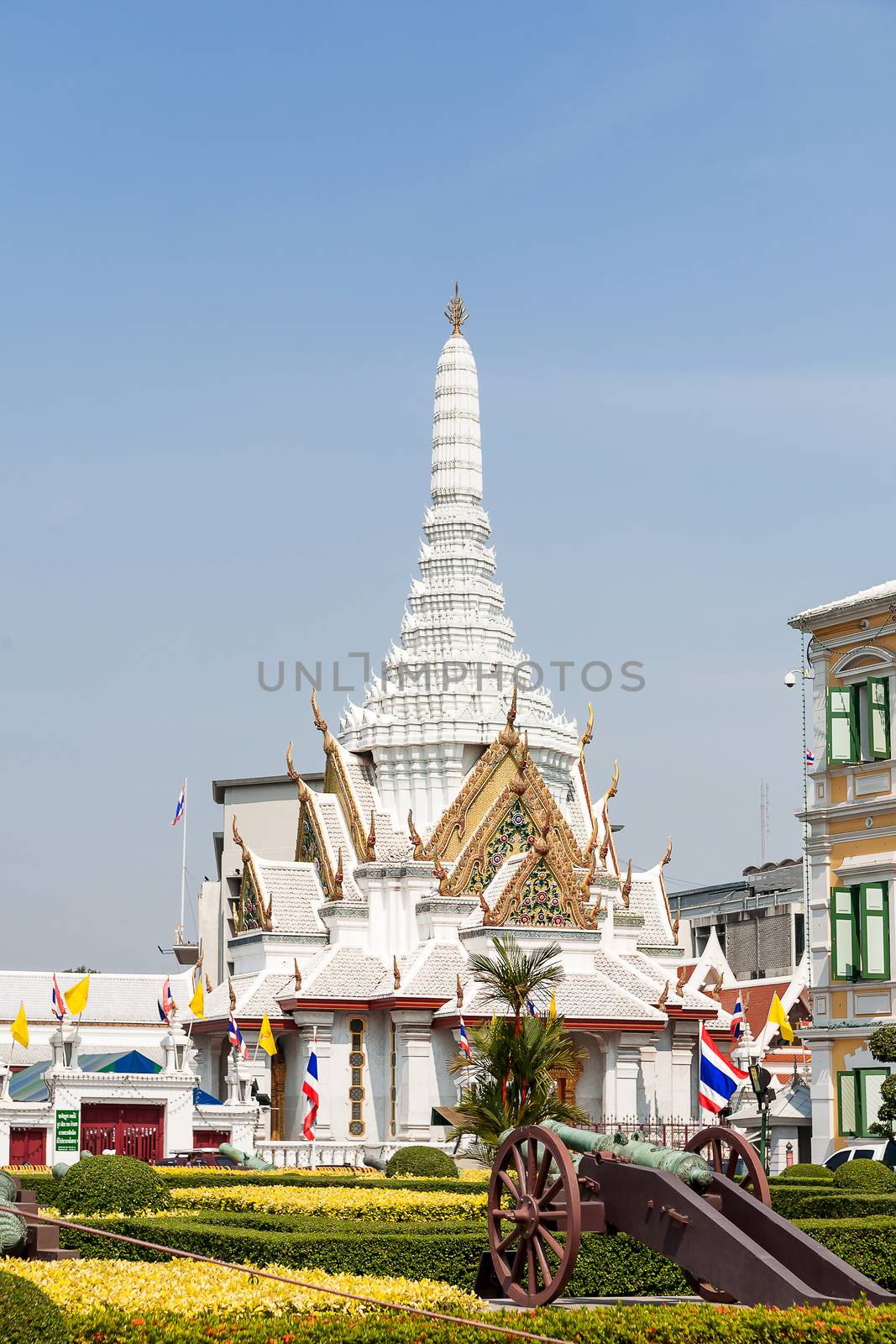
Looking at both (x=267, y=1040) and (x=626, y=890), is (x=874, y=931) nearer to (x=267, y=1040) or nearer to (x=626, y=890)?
(x=267, y=1040)

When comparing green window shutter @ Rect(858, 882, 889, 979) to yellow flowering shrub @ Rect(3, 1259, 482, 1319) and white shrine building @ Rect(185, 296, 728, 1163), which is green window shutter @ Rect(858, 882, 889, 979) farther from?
yellow flowering shrub @ Rect(3, 1259, 482, 1319)

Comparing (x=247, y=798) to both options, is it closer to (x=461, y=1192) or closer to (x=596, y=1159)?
(x=461, y=1192)

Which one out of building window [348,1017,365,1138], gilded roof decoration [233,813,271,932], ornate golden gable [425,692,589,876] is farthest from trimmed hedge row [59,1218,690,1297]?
gilded roof decoration [233,813,271,932]

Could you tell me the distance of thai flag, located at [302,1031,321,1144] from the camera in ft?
143

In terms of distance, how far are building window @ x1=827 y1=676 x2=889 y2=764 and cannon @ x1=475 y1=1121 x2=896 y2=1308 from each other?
17903 millimetres

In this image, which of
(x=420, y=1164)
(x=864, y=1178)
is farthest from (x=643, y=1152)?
(x=420, y=1164)

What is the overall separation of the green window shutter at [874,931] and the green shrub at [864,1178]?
6.22m

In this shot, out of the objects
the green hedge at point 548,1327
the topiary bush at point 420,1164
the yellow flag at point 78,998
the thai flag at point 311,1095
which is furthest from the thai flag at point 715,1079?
the green hedge at point 548,1327

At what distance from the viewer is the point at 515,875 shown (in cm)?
4719

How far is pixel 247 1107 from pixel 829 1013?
13.1 m

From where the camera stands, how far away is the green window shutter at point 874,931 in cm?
3419

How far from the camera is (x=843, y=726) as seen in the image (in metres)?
35.3

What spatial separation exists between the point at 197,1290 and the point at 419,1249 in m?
4.41

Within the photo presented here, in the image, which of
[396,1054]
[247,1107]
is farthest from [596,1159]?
[396,1054]
